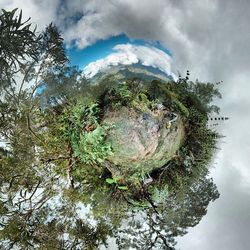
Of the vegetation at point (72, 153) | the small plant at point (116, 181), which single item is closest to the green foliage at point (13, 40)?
the vegetation at point (72, 153)

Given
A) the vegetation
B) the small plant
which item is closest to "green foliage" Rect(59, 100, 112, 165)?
the vegetation

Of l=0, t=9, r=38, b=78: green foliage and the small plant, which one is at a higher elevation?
l=0, t=9, r=38, b=78: green foliage

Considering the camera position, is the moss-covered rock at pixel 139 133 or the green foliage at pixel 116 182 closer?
the moss-covered rock at pixel 139 133

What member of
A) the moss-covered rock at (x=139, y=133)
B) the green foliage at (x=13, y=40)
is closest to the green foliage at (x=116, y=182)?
the moss-covered rock at (x=139, y=133)

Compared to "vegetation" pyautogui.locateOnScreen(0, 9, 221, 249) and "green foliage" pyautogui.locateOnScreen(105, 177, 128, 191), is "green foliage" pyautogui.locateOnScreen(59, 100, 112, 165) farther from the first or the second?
"green foliage" pyautogui.locateOnScreen(105, 177, 128, 191)

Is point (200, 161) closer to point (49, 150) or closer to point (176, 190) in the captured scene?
point (176, 190)

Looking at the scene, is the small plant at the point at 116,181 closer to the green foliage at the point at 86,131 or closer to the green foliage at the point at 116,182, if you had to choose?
the green foliage at the point at 116,182

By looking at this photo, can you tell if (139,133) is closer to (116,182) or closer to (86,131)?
(86,131)

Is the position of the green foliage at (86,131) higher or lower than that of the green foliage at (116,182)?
higher
